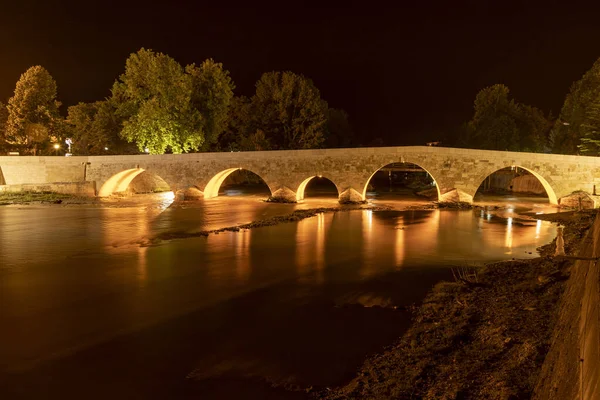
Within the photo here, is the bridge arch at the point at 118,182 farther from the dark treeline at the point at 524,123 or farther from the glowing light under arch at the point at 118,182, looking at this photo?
the dark treeline at the point at 524,123

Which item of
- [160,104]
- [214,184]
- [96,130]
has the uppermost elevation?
[160,104]

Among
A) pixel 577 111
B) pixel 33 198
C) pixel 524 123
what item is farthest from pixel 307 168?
pixel 524 123

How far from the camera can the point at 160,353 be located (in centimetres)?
638

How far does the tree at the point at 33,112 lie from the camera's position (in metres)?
32.5

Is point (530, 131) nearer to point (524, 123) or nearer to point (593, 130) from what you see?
point (524, 123)

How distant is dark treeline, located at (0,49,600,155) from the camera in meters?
30.3

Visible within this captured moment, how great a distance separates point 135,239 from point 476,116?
3262 centimetres

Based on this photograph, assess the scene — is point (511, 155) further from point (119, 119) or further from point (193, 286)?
point (119, 119)

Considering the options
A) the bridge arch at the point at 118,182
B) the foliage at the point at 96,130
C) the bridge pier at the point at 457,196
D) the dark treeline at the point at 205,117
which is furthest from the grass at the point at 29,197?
the bridge pier at the point at 457,196

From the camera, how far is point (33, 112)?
32938mm

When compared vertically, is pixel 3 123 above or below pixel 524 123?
below

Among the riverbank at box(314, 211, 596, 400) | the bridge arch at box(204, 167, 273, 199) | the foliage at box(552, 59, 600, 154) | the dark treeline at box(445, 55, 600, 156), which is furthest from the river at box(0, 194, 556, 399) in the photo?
the dark treeline at box(445, 55, 600, 156)

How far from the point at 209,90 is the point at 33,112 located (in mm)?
13902

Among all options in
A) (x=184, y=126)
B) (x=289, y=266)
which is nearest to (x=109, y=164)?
(x=184, y=126)
